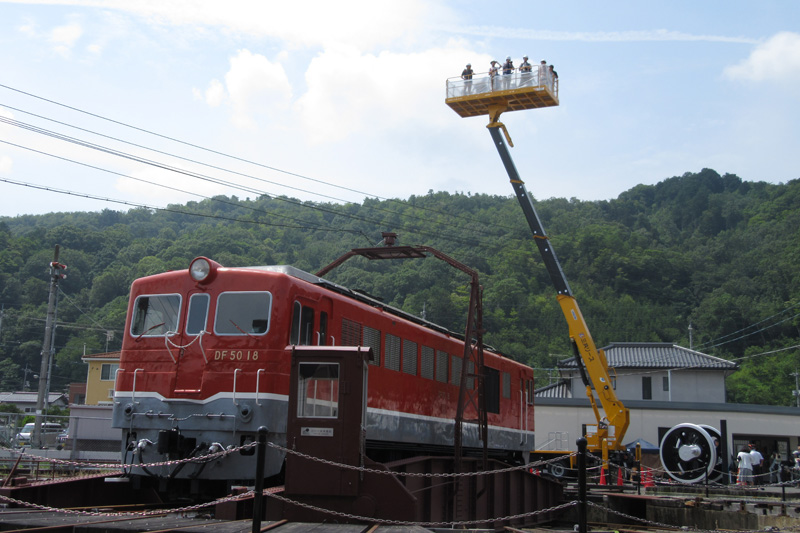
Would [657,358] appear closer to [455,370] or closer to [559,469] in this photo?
[559,469]

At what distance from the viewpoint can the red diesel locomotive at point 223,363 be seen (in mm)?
10742

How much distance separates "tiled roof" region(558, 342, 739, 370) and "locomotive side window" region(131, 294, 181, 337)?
3382 centimetres

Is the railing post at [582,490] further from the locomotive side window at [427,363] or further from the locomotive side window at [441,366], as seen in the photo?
the locomotive side window at [441,366]

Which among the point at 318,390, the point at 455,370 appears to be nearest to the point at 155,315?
the point at 318,390

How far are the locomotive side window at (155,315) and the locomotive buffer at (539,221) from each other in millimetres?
15458

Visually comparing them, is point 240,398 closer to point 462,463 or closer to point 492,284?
point 462,463

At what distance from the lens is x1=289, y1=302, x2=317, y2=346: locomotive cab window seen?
37.6ft

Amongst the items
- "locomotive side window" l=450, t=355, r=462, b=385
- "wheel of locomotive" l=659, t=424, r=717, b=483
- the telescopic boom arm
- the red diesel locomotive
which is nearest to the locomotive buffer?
the telescopic boom arm

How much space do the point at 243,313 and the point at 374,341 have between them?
2954mm

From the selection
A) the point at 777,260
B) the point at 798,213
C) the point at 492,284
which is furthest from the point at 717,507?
the point at 798,213

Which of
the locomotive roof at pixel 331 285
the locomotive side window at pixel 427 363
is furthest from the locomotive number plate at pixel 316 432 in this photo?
the locomotive side window at pixel 427 363

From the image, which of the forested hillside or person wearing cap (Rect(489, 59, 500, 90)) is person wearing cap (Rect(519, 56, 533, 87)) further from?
the forested hillside

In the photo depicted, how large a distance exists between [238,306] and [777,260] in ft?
269

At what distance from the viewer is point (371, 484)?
9.23m
